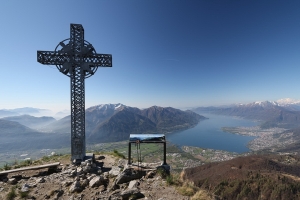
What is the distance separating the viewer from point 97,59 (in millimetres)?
12508

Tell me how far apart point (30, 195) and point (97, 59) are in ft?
32.0

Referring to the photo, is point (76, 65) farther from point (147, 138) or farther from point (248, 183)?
point (248, 183)

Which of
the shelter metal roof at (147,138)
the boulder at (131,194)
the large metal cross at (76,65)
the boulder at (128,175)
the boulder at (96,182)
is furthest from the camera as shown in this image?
the large metal cross at (76,65)

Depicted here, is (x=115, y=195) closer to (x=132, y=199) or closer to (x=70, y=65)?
(x=132, y=199)

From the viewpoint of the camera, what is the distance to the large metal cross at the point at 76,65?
11734mm

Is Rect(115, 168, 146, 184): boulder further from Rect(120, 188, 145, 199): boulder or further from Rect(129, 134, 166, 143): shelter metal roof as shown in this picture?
Rect(129, 134, 166, 143): shelter metal roof

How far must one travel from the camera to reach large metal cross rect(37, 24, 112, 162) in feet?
38.5

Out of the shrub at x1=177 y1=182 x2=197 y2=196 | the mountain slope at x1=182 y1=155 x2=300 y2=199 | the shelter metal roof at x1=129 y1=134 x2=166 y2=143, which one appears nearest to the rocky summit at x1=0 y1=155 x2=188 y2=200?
the shrub at x1=177 y1=182 x2=197 y2=196

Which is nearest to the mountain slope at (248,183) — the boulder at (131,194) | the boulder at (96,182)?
the boulder at (96,182)

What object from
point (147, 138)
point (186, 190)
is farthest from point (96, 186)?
point (186, 190)

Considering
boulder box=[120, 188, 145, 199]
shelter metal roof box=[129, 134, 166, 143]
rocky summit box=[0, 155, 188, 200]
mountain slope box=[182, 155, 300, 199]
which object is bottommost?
mountain slope box=[182, 155, 300, 199]

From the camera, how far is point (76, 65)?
469 inches

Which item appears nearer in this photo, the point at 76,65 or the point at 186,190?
the point at 186,190

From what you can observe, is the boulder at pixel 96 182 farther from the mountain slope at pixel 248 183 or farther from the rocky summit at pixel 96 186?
the mountain slope at pixel 248 183
